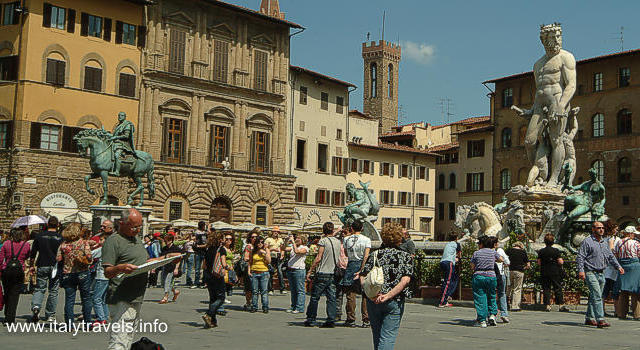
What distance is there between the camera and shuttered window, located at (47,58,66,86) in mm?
39781

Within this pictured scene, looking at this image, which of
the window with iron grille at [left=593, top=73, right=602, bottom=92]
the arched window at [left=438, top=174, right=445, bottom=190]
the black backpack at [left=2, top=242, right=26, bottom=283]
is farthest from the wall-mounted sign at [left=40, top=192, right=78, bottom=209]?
the arched window at [left=438, top=174, right=445, bottom=190]

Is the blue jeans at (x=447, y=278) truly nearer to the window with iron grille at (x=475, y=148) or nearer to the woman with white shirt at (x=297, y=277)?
the woman with white shirt at (x=297, y=277)

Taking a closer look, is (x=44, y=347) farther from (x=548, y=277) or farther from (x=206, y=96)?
(x=206, y=96)

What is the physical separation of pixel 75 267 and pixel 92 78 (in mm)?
31866

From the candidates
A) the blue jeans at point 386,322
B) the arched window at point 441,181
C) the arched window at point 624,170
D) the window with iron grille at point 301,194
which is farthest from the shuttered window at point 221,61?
the blue jeans at point 386,322

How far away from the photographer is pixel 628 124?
→ 53.8 metres

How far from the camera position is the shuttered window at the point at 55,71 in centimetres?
3978

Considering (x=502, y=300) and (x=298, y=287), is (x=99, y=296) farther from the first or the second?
(x=502, y=300)

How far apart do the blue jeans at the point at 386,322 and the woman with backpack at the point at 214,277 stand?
5065 mm

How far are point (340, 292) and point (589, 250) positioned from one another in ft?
13.4

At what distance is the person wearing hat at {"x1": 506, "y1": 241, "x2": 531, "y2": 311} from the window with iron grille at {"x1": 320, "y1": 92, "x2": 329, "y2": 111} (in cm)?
4186

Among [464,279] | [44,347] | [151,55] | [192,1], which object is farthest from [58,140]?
[44,347]

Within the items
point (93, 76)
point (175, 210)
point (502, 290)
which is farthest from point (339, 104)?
point (502, 290)

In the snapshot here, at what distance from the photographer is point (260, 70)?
49688mm
